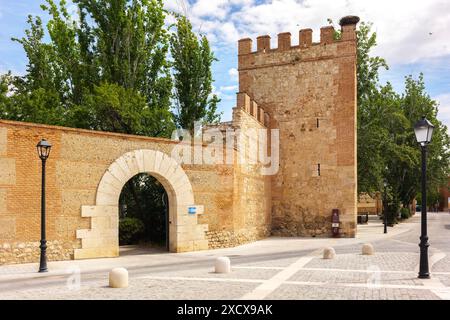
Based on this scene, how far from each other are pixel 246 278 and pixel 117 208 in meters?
6.18

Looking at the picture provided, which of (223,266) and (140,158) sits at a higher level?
(140,158)

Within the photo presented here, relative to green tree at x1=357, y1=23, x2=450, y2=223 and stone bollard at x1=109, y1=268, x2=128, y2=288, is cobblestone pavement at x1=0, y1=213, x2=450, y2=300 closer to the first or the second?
stone bollard at x1=109, y1=268, x2=128, y2=288

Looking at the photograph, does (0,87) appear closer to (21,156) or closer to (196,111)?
(196,111)

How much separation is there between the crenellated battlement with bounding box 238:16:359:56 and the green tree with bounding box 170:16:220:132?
8.87ft

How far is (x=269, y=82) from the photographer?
24219 millimetres

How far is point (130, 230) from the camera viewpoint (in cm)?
1806

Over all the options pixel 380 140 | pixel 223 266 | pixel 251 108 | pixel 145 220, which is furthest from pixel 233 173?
pixel 380 140

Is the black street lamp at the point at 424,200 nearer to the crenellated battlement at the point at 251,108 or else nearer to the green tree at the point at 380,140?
the crenellated battlement at the point at 251,108

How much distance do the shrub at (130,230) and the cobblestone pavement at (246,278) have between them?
2.55 meters

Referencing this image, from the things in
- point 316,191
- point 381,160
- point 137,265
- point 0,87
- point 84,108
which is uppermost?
point 0,87

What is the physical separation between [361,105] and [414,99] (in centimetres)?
1277

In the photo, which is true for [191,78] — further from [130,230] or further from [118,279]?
[118,279]

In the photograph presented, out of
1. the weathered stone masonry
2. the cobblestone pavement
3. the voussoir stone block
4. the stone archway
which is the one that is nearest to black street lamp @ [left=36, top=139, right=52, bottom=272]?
the cobblestone pavement
